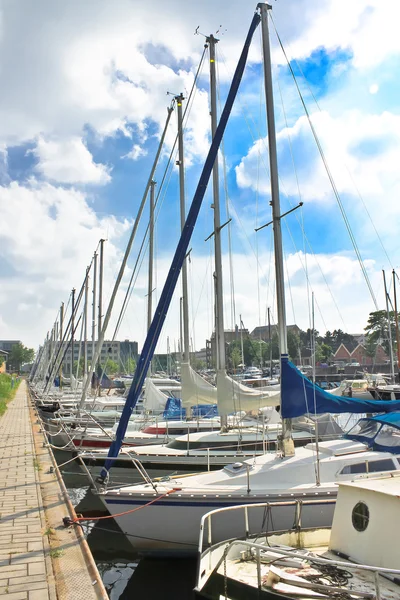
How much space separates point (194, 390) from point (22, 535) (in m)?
10.2

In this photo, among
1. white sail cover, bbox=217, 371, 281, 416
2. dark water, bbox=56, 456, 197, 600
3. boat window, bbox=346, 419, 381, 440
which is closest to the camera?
dark water, bbox=56, 456, 197, 600

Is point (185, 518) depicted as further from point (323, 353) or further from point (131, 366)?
point (323, 353)

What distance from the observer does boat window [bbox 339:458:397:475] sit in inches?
405

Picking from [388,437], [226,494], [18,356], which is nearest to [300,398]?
[226,494]

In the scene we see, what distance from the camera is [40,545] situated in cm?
733

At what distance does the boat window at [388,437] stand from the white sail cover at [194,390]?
22.7 feet

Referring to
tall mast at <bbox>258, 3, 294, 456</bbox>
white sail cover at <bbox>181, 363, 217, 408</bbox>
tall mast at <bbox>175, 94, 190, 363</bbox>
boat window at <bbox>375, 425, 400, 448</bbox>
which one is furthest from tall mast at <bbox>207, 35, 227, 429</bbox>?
boat window at <bbox>375, 425, 400, 448</bbox>

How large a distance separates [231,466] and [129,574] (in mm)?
3170

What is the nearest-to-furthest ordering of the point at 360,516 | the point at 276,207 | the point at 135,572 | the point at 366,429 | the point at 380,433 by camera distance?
1. the point at 360,516
2. the point at 135,572
3. the point at 380,433
4. the point at 366,429
5. the point at 276,207

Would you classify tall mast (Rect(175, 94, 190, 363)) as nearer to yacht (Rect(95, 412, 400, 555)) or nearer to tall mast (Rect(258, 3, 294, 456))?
tall mast (Rect(258, 3, 294, 456))

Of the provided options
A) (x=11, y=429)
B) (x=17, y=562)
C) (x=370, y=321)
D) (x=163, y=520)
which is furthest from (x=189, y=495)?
(x=370, y=321)

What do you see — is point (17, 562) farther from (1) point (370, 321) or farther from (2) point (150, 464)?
(1) point (370, 321)

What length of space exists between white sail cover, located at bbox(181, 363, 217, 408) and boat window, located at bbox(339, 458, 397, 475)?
7.58 meters

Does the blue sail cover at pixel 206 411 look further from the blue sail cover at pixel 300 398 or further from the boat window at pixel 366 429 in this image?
the blue sail cover at pixel 300 398
